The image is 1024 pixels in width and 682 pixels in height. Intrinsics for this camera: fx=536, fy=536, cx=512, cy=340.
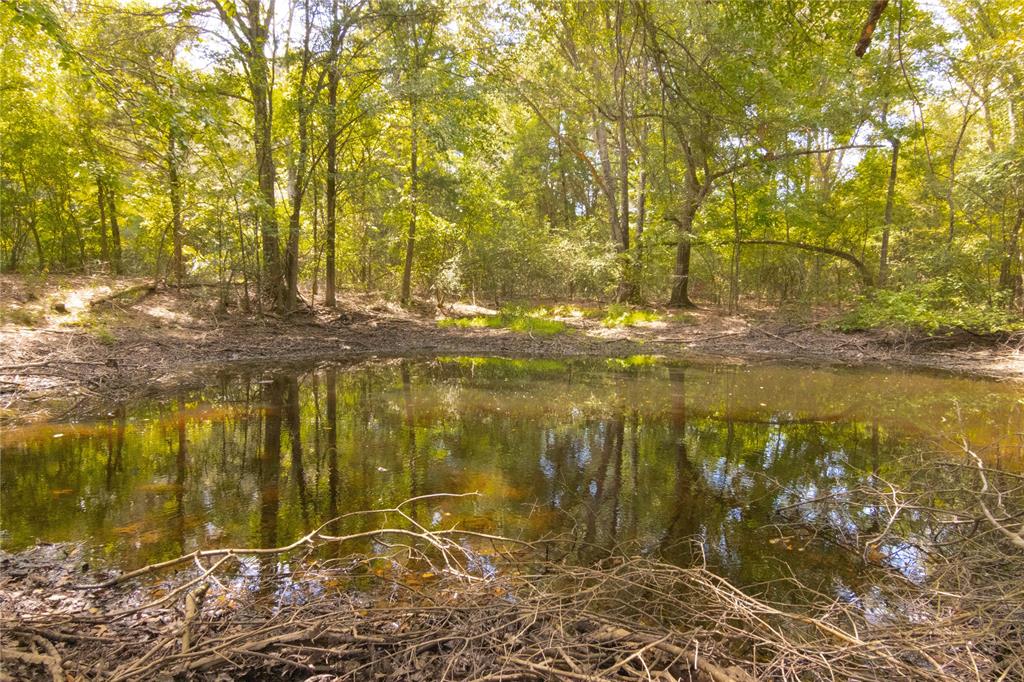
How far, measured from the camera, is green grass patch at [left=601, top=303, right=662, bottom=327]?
61.9ft

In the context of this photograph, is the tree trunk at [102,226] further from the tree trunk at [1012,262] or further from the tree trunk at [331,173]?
the tree trunk at [1012,262]

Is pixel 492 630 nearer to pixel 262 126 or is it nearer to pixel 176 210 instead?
pixel 262 126

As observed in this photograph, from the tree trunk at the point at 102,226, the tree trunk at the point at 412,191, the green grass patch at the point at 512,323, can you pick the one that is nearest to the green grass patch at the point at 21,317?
the tree trunk at the point at 102,226

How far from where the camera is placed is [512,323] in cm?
1822

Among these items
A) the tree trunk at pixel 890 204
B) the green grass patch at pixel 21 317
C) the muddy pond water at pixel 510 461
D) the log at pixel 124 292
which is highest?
the tree trunk at pixel 890 204

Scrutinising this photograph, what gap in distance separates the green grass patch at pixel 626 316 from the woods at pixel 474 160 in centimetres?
126

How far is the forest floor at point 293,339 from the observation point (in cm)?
927

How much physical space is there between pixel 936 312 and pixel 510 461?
14.3 metres

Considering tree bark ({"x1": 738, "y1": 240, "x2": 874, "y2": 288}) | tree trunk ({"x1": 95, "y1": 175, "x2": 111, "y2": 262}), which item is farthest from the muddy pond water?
tree trunk ({"x1": 95, "y1": 175, "x2": 111, "y2": 262})

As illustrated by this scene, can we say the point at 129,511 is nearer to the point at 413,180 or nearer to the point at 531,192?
the point at 413,180

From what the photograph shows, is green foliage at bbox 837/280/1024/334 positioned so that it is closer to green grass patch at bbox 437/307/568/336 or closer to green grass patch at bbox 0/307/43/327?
green grass patch at bbox 437/307/568/336

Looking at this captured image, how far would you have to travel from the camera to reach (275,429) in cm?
755

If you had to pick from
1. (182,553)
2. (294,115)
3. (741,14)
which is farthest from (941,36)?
(182,553)

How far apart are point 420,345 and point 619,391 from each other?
7073 mm
